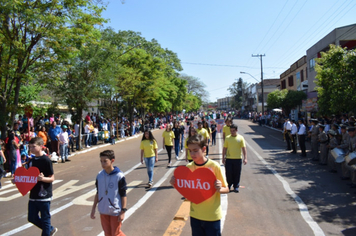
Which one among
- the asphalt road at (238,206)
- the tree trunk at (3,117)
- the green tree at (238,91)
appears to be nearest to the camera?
the asphalt road at (238,206)

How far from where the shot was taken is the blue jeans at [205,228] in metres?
3.47

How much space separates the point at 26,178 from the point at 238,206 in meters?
4.36

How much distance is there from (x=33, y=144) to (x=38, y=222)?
125 cm

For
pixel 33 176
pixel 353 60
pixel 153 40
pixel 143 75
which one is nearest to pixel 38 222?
pixel 33 176

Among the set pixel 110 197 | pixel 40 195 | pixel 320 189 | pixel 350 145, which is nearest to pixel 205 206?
pixel 110 197

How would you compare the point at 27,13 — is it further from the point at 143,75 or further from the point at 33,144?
the point at 143,75

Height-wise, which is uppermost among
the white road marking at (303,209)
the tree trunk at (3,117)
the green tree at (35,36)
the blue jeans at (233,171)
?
the green tree at (35,36)

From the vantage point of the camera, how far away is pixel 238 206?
6.57 metres

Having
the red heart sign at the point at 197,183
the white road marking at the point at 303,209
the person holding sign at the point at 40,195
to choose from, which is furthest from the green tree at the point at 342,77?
the person holding sign at the point at 40,195

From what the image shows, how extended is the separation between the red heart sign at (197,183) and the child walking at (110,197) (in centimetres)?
103

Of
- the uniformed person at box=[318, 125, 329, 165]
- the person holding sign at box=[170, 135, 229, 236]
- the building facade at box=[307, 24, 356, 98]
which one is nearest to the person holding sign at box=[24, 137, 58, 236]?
the person holding sign at box=[170, 135, 229, 236]

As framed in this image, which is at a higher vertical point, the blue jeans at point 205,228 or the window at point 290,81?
the window at point 290,81

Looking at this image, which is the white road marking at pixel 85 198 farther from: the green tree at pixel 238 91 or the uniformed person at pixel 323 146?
the green tree at pixel 238 91

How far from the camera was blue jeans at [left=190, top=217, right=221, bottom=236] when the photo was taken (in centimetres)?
347
